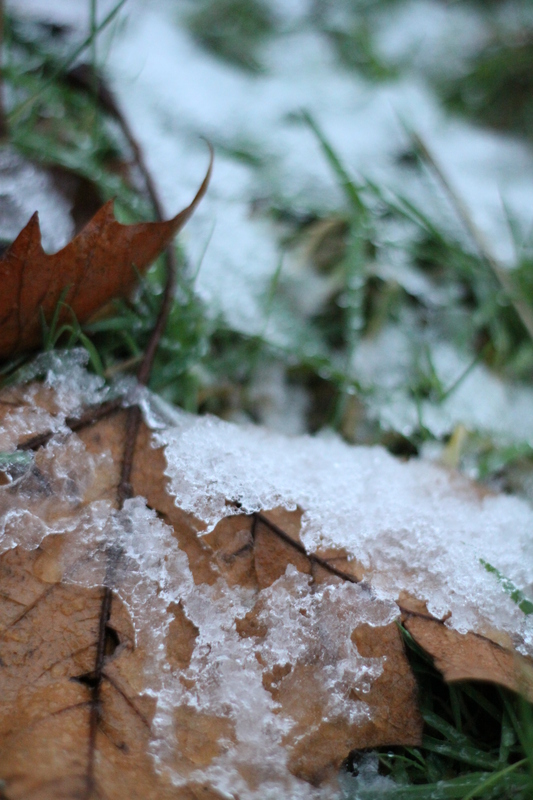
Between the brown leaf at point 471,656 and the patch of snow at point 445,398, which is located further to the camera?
the patch of snow at point 445,398

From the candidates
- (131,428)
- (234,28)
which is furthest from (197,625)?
(234,28)

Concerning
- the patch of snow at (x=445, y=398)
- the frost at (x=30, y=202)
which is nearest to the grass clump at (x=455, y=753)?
the patch of snow at (x=445, y=398)

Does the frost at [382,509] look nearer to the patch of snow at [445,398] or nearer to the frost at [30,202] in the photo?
the patch of snow at [445,398]

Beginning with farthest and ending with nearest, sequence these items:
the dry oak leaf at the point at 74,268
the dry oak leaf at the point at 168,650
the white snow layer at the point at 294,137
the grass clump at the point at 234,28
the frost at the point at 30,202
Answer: the grass clump at the point at 234,28
the white snow layer at the point at 294,137
the frost at the point at 30,202
the dry oak leaf at the point at 74,268
the dry oak leaf at the point at 168,650

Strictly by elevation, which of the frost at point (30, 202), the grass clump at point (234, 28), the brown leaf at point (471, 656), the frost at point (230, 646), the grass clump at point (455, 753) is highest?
the grass clump at point (234, 28)

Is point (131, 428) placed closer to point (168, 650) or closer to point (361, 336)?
point (168, 650)

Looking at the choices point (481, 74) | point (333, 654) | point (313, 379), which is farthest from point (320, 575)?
point (481, 74)

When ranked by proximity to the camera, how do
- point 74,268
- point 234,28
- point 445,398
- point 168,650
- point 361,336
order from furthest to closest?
point 234,28 < point 361,336 < point 445,398 < point 74,268 < point 168,650

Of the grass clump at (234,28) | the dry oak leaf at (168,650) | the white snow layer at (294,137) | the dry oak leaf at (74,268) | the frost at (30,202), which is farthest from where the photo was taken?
the grass clump at (234,28)
